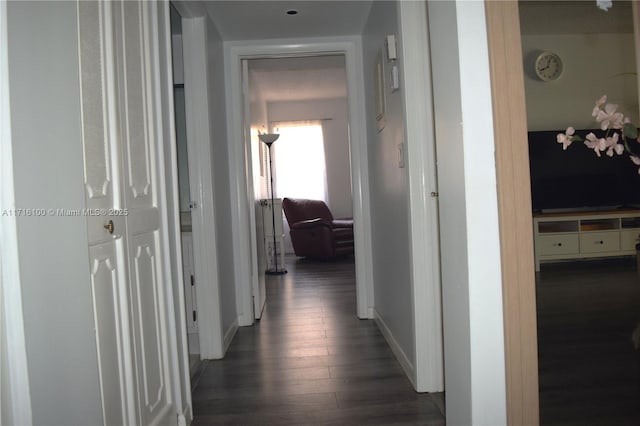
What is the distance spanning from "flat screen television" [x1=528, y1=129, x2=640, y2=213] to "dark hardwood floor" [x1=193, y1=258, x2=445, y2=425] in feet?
9.89

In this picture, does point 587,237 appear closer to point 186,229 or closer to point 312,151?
point 312,151

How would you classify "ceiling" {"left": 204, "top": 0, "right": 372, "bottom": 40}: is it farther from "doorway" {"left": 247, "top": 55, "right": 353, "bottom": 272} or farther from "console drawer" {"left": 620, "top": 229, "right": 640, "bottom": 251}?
"doorway" {"left": 247, "top": 55, "right": 353, "bottom": 272}

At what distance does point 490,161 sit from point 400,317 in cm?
165

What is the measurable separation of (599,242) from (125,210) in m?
5.43

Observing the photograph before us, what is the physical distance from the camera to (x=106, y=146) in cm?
151

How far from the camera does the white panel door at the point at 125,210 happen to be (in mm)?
1397

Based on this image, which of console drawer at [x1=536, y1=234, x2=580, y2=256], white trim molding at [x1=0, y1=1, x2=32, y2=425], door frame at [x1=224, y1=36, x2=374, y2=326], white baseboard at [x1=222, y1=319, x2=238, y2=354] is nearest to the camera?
white trim molding at [x1=0, y1=1, x2=32, y2=425]

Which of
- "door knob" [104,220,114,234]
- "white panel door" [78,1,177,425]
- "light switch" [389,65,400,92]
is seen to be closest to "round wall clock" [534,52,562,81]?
"light switch" [389,65,400,92]

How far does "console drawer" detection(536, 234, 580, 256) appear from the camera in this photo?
5426 millimetres

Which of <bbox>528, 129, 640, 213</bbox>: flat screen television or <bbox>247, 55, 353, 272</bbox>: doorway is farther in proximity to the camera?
<bbox>247, 55, 353, 272</bbox>: doorway

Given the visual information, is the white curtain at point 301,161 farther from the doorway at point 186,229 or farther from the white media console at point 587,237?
the doorway at point 186,229

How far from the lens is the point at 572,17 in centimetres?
482

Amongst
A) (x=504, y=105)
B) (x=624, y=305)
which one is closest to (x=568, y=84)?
(x=624, y=305)

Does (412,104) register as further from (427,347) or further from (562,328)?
(562,328)
